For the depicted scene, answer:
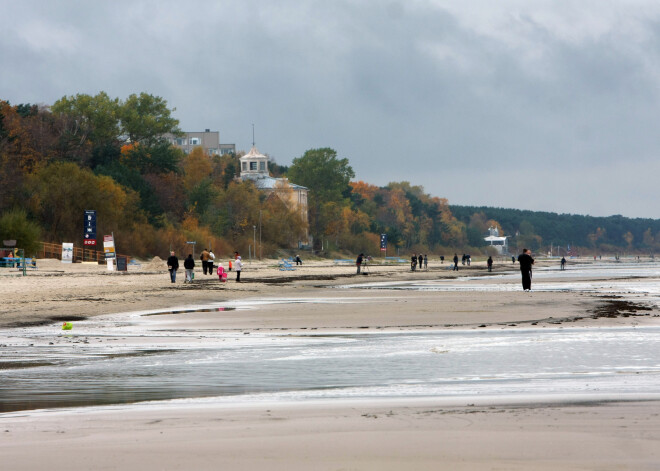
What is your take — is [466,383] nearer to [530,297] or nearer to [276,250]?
[530,297]

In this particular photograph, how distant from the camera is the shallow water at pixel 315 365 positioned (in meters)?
9.79

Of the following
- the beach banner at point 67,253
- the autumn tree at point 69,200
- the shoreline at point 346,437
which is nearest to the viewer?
the shoreline at point 346,437

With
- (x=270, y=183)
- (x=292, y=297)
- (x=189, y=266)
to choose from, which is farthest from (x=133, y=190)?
(x=292, y=297)

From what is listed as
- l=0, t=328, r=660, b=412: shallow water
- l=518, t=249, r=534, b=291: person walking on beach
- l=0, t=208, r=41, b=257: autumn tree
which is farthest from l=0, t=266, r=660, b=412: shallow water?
l=0, t=208, r=41, b=257: autumn tree

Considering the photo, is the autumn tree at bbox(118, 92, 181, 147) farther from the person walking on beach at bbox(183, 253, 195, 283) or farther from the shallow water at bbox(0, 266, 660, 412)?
the shallow water at bbox(0, 266, 660, 412)

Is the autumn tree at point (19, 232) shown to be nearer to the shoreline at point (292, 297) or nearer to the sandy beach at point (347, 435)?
the shoreline at point (292, 297)

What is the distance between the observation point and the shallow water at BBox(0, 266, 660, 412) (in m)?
9.79

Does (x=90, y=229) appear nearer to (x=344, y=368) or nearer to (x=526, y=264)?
(x=526, y=264)

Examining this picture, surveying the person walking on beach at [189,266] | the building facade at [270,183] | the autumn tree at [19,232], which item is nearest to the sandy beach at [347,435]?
the person walking on beach at [189,266]

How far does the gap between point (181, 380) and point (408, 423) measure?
4195 millimetres

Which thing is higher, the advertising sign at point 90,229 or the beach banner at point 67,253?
the advertising sign at point 90,229

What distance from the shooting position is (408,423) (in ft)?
25.0

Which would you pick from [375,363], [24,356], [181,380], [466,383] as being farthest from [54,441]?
[24,356]

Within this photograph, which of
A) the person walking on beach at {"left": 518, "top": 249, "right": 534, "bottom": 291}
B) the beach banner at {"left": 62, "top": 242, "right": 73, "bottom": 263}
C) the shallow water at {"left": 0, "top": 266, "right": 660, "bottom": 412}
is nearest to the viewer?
the shallow water at {"left": 0, "top": 266, "right": 660, "bottom": 412}
